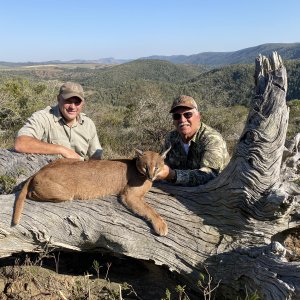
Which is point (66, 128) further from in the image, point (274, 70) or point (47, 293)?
point (274, 70)

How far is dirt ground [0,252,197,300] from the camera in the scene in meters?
4.40

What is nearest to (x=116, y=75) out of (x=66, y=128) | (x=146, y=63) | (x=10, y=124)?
(x=146, y=63)

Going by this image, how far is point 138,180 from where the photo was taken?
4547 mm

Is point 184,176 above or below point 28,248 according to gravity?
above

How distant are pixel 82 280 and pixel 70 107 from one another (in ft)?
8.60

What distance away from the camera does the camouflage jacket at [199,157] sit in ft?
15.5

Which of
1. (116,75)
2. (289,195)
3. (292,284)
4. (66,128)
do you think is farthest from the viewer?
(116,75)

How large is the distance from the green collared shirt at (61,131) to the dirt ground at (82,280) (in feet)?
5.90

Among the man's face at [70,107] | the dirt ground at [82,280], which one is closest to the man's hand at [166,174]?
the dirt ground at [82,280]

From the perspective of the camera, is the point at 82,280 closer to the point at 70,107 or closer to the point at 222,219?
the point at 222,219

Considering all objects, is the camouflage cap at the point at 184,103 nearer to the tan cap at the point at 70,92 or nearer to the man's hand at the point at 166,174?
the man's hand at the point at 166,174

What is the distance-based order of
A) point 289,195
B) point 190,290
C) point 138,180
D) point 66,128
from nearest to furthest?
point 289,195 < point 190,290 < point 138,180 < point 66,128

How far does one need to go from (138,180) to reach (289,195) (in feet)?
5.73

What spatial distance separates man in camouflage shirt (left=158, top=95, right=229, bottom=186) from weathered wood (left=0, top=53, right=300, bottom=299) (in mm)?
221
